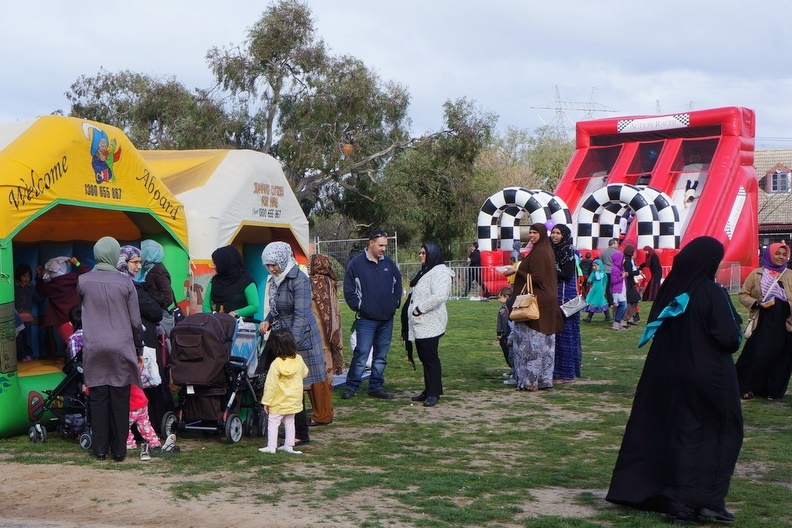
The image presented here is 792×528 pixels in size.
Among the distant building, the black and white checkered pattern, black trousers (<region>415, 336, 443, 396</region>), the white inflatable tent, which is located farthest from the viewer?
the distant building

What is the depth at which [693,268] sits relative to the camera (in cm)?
611

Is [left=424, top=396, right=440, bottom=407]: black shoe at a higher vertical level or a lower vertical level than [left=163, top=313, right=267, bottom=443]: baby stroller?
lower

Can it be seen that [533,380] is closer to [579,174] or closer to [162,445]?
[162,445]

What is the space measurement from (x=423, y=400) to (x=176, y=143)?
25.6 m

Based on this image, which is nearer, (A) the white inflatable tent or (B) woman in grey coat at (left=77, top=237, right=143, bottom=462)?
(B) woman in grey coat at (left=77, top=237, right=143, bottom=462)

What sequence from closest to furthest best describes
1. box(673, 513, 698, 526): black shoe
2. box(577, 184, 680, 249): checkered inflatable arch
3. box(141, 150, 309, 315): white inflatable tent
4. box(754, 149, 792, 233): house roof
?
box(673, 513, 698, 526): black shoe, box(141, 150, 309, 315): white inflatable tent, box(577, 184, 680, 249): checkered inflatable arch, box(754, 149, 792, 233): house roof

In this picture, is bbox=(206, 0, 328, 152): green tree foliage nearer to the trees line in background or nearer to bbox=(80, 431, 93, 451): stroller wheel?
the trees line in background

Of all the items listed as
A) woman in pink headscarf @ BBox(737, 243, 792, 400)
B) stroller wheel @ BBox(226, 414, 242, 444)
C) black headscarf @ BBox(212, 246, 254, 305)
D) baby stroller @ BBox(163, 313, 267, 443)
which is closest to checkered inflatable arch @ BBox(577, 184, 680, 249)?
woman in pink headscarf @ BBox(737, 243, 792, 400)

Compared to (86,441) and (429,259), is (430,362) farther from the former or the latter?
(86,441)

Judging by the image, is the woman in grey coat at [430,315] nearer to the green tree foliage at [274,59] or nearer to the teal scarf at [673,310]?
the teal scarf at [673,310]

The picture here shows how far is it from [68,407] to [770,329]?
23.1ft

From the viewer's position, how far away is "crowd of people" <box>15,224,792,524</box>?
5969 millimetres

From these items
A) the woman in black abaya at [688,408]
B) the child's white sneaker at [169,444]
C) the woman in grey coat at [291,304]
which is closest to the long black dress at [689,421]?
the woman in black abaya at [688,408]

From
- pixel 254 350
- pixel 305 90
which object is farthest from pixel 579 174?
pixel 254 350
